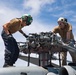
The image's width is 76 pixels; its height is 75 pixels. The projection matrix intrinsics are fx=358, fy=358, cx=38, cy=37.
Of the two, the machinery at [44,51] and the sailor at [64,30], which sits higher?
the sailor at [64,30]

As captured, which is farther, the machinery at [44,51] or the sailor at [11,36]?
the sailor at [11,36]

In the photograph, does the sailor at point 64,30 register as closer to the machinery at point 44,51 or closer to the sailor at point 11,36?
the machinery at point 44,51

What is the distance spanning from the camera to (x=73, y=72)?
12.8 meters

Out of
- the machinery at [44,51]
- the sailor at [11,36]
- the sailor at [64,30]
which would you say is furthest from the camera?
the sailor at [64,30]

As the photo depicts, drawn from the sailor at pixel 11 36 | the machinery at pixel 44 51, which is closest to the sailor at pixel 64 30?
the machinery at pixel 44 51

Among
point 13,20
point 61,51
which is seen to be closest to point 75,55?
point 61,51

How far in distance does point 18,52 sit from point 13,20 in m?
1.28

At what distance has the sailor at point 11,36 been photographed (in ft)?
45.3

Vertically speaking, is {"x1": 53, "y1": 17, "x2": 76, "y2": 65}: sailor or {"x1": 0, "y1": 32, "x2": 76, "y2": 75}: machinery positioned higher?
{"x1": 53, "y1": 17, "x2": 76, "y2": 65}: sailor

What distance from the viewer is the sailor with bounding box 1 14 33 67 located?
13797mm

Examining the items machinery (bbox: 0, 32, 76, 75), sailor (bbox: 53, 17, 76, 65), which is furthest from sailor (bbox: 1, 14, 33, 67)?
sailor (bbox: 53, 17, 76, 65)

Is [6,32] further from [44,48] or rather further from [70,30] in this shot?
[70,30]

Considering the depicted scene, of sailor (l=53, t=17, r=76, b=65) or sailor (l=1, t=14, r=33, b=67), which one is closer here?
sailor (l=1, t=14, r=33, b=67)

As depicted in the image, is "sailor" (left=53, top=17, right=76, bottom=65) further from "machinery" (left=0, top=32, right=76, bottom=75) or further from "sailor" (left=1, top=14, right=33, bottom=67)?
"sailor" (left=1, top=14, right=33, bottom=67)
